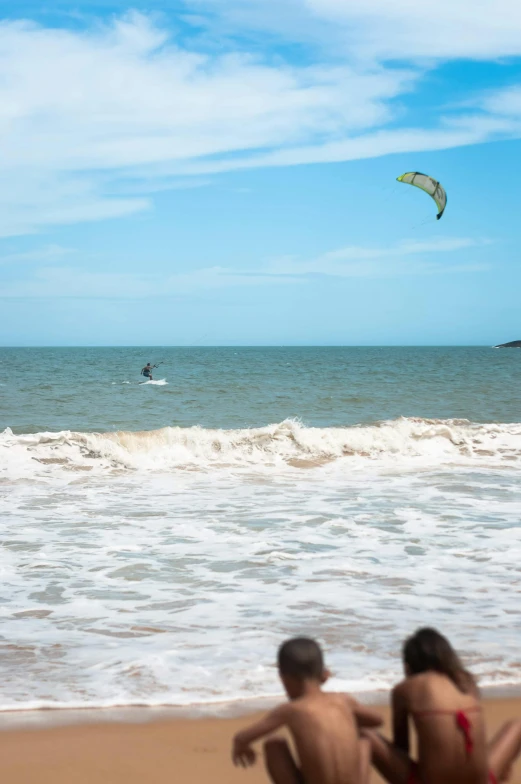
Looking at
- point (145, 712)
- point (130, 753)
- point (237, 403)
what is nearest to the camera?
point (130, 753)

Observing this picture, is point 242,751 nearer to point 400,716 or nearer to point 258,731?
point 258,731

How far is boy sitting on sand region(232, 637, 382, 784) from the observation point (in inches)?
105

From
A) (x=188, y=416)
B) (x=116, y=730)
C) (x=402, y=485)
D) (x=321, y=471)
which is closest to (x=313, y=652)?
(x=116, y=730)

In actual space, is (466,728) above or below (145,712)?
above

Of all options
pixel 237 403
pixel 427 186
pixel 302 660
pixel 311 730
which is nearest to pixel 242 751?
pixel 311 730

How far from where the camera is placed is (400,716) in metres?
2.87

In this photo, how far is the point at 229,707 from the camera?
431cm

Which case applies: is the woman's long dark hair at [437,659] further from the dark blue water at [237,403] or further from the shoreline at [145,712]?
the dark blue water at [237,403]

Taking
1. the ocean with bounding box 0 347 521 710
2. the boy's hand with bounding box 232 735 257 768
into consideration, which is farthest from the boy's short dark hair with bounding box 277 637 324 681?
the ocean with bounding box 0 347 521 710

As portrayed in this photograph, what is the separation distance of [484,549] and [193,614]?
11.1 ft

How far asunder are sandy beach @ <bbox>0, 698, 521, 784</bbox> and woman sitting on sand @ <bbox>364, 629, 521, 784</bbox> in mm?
860

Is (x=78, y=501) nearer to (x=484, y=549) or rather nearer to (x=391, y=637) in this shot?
(x=484, y=549)

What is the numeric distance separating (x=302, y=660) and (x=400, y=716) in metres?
0.45

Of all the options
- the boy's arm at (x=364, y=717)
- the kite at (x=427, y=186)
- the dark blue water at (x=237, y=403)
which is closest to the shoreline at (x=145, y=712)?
the boy's arm at (x=364, y=717)
